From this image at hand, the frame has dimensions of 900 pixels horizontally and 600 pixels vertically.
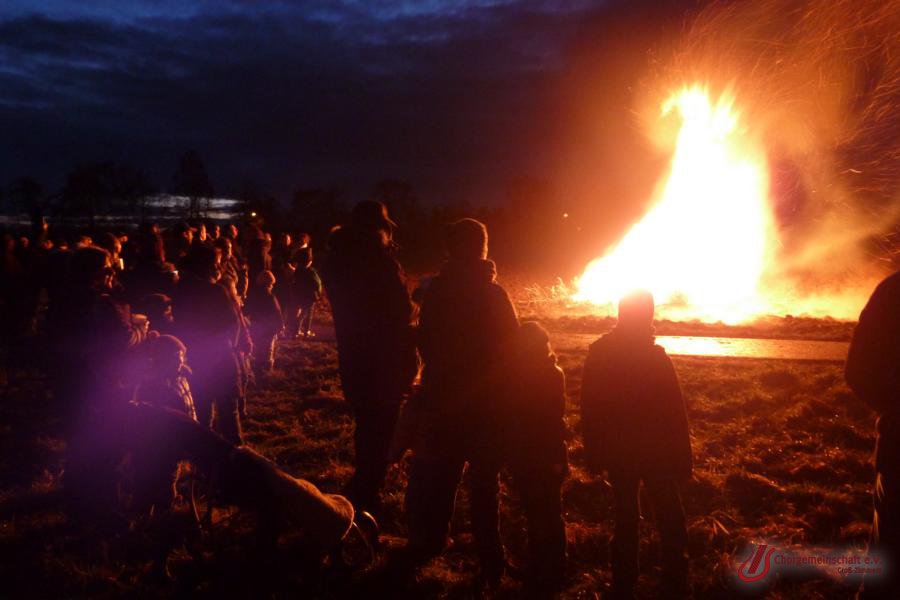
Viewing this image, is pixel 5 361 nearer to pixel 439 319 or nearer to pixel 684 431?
pixel 439 319

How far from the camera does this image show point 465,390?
353cm

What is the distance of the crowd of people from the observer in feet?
11.4

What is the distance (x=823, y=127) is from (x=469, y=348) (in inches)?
639

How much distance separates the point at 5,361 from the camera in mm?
9797

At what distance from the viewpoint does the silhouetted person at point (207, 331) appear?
5.12m

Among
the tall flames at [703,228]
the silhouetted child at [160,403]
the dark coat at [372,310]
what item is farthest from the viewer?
the tall flames at [703,228]

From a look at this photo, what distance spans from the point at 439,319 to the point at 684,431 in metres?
1.72

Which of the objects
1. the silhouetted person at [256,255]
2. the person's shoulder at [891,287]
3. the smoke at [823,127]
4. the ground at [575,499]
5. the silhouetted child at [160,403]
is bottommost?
the ground at [575,499]

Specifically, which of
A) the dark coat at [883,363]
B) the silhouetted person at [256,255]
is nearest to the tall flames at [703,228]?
the silhouetted person at [256,255]

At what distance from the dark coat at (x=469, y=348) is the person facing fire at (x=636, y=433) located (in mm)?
664

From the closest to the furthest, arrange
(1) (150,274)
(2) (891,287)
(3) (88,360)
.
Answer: (2) (891,287) < (3) (88,360) < (1) (150,274)

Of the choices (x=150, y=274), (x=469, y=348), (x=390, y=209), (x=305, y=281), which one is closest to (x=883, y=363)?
(x=469, y=348)

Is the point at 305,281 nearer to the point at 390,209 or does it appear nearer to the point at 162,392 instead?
the point at 162,392

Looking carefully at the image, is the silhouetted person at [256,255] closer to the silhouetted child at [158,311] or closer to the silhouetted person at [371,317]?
the silhouetted child at [158,311]
